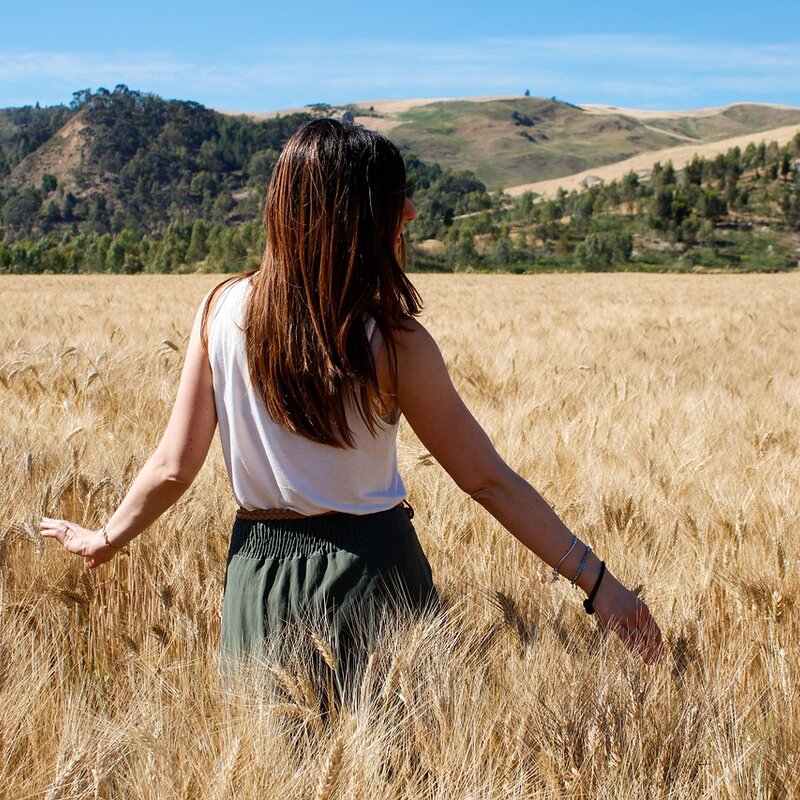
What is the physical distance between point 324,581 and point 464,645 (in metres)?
0.30

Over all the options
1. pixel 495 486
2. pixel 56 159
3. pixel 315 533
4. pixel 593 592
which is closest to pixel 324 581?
pixel 315 533

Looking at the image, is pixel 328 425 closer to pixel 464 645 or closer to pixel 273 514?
pixel 273 514

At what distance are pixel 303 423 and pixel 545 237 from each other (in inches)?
2678

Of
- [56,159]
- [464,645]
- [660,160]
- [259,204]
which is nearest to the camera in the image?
[464,645]

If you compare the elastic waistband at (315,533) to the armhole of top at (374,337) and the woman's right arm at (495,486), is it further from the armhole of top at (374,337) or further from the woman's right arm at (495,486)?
the armhole of top at (374,337)

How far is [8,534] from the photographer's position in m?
2.00

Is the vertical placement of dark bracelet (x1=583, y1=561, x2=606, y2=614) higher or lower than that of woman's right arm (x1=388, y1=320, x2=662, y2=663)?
lower

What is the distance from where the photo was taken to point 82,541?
1809 mm

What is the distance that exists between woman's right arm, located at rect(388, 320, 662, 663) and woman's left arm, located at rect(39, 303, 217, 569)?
0.40 metres

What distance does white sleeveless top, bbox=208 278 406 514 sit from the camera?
1665mm

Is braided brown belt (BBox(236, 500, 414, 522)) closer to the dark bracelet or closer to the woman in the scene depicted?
the woman

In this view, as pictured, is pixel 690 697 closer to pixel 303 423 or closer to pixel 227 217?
pixel 303 423

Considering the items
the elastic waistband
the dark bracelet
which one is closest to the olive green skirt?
the elastic waistband

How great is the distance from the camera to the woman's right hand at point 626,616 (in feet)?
5.19
